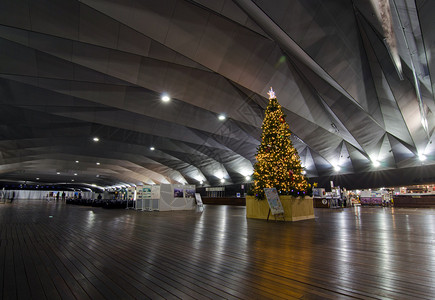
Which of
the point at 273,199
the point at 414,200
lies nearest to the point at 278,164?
the point at 273,199

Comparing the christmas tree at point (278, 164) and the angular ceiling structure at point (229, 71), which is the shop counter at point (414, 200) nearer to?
the angular ceiling structure at point (229, 71)

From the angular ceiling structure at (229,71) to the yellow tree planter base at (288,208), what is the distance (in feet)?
20.8

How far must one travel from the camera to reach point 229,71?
11.8 metres

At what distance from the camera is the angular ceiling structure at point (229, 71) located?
8.72 metres

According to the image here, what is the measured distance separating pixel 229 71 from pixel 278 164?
5.59 m

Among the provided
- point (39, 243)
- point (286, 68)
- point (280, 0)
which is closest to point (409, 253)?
point (39, 243)

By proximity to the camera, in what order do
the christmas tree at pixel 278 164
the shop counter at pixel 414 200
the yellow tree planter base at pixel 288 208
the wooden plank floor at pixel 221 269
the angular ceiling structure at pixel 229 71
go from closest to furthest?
the wooden plank floor at pixel 221 269 < the angular ceiling structure at pixel 229 71 < the yellow tree planter base at pixel 288 208 < the christmas tree at pixel 278 164 < the shop counter at pixel 414 200

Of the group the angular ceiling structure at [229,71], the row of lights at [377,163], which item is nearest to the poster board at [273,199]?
the angular ceiling structure at [229,71]

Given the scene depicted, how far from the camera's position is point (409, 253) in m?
3.85

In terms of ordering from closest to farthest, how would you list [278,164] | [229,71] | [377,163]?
[278,164] → [229,71] → [377,163]

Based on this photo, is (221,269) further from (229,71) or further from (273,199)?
(229,71)

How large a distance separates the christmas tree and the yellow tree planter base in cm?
32

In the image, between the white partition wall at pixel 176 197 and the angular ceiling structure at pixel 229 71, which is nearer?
the angular ceiling structure at pixel 229 71

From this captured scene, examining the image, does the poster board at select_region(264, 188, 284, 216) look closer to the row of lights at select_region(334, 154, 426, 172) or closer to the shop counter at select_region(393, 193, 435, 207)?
the row of lights at select_region(334, 154, 426, 172)
